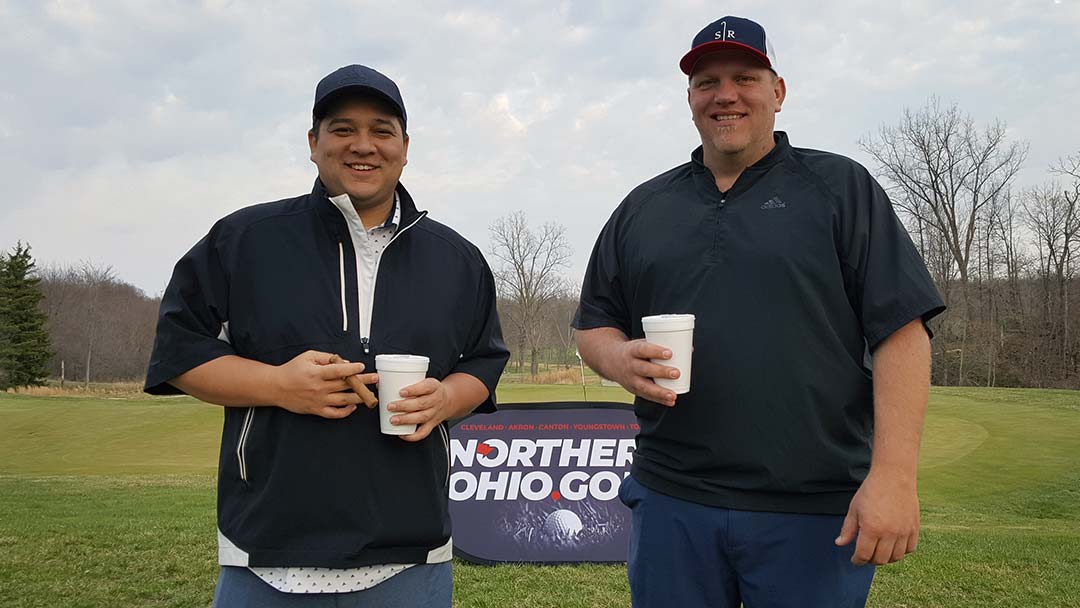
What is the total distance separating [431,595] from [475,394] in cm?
53

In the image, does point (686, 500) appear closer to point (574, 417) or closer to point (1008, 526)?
point (574, 417)

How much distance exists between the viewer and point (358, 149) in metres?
1.96

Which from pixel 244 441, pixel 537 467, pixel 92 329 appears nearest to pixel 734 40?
pixel 244 441

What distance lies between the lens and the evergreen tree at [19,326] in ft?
107

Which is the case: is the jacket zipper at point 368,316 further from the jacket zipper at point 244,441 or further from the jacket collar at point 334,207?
the jacket zipper at point 244,441

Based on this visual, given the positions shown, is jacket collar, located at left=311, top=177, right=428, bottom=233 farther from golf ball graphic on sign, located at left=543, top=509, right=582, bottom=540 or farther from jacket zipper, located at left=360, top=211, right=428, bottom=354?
golf ball graphic on sign, located at left=543, top=509, right=582, bottom=540

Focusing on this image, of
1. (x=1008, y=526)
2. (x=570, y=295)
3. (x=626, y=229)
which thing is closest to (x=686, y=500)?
(x=626, y=229)

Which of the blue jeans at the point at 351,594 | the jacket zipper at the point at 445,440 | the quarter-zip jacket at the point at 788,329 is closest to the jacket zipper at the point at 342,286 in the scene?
the jacket zipper at the point at 445,440

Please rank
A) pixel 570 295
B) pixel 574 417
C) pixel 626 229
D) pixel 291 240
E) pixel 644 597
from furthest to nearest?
pixel 570 295 < pixel 574 417 < pixel 626 229 < pixel 644 597 < pixel 291 240

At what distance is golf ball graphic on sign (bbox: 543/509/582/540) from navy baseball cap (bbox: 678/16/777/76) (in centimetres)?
389

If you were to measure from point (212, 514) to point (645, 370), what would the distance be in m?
6.71

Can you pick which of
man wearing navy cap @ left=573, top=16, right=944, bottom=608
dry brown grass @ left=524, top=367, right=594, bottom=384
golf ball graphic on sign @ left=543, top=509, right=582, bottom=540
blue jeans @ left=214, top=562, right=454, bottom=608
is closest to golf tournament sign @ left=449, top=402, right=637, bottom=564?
golf ball graphic on sign @ left=543, top=509, right=582, bottom=540

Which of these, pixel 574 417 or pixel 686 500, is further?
pixel 574 417

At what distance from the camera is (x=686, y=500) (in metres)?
2.03
